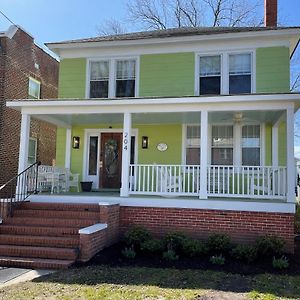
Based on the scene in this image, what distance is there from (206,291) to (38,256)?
376cm

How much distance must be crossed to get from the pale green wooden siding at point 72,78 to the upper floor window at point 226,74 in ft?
13.4

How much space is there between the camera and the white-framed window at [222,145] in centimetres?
1191

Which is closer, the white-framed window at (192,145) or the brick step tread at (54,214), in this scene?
the brick step tread at (54,214)

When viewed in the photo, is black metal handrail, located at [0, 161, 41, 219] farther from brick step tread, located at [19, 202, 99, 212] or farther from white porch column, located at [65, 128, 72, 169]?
white porch column, located at [65, 128, 72, 169]

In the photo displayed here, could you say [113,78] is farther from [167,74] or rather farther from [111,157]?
[111,157]

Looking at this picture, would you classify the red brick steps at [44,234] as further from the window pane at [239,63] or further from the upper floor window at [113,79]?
the window pane at [239,63]

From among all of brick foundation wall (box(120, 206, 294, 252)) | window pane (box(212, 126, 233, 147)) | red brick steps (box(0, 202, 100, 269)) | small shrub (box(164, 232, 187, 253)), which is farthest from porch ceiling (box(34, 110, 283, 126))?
small shrub (box(164, 232, 187, 253))

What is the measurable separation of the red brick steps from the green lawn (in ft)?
2.69

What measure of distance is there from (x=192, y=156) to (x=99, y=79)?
425 centimetres

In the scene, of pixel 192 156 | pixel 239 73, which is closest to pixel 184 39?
pixel 239 73

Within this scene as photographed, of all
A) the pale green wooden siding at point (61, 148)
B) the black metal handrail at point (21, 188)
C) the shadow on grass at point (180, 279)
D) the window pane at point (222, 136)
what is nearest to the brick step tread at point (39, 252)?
the shadow on grass at point (180, 279)

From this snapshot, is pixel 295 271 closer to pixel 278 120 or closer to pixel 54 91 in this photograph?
pixel 278 120

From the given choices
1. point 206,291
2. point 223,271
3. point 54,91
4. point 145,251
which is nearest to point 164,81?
point 145,251

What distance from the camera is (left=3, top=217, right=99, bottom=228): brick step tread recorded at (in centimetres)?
883
